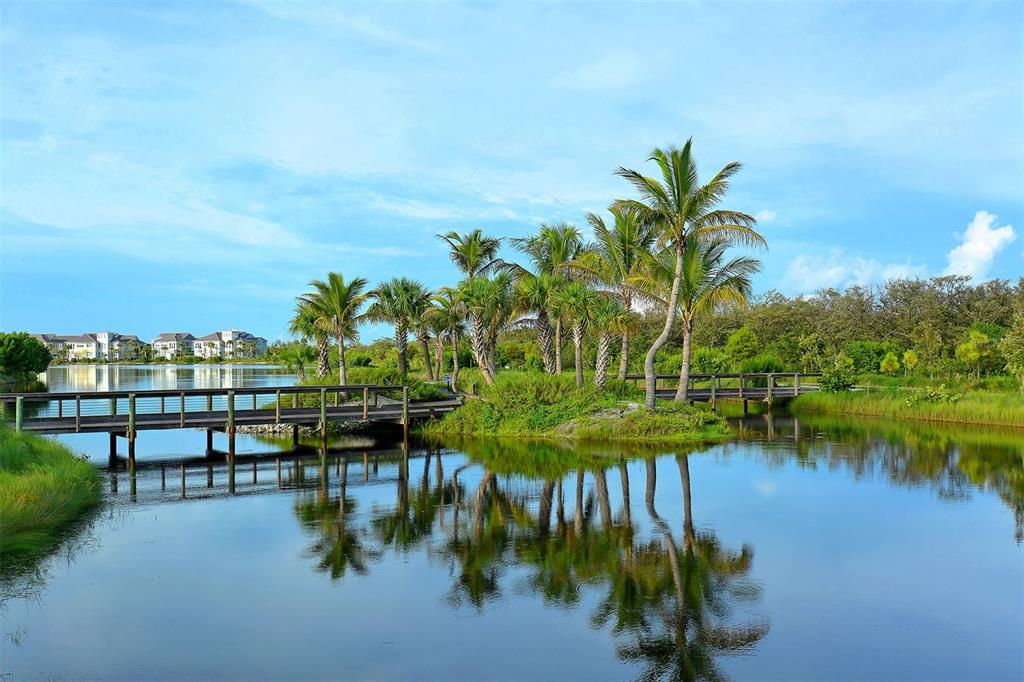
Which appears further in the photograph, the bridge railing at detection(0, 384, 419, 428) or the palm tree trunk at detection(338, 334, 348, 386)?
the palm tree trunk at detection(338, 334, 348, 386)

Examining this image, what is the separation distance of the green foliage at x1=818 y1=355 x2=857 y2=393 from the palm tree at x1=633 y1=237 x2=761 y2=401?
1288 cm

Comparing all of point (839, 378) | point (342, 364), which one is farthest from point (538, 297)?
point (839, 378)

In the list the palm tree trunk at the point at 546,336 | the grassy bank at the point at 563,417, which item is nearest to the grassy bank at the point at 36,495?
the grassy bank at the point at 563,417

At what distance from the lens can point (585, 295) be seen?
30.1 m

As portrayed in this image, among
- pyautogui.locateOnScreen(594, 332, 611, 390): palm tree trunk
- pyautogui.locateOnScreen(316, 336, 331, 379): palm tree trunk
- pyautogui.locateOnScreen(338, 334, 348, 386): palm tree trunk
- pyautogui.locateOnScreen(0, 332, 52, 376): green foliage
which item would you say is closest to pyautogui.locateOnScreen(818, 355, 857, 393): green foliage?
pyautogui.locateOnScreen(594, 332, 611, 390): palm tree trunk

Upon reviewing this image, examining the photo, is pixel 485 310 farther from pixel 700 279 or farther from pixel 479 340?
pixel 700 279

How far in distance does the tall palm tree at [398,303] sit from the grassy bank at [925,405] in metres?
20.8

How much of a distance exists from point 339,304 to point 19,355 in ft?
177

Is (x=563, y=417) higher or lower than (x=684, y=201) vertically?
lower

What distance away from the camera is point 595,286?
108 ft

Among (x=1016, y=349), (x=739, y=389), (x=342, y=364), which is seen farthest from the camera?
(x=739, y=389)

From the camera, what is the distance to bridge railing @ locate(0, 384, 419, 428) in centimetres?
2216

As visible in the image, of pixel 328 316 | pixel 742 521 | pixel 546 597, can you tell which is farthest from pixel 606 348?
pixel 546 597

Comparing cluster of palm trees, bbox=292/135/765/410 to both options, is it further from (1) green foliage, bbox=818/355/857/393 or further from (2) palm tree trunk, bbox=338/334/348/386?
(1) green foliage, bbox=818/355/857/393
